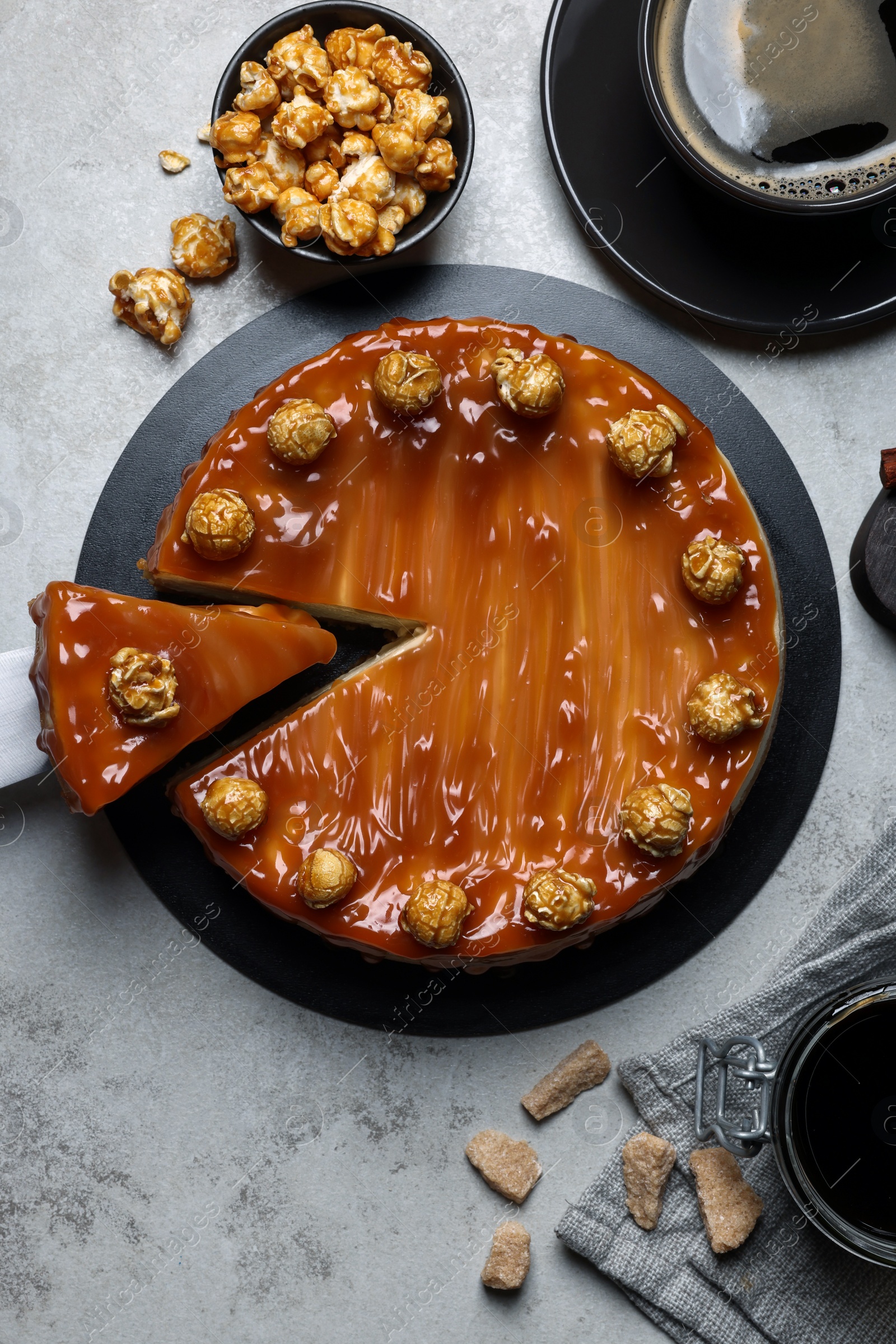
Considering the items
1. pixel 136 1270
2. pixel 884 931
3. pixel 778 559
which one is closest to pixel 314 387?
pixel 778 559

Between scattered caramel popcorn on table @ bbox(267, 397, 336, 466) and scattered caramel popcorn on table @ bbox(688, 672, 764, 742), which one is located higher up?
scattered caramel popcorn on table @ bbox(267, 397, 336, 466)

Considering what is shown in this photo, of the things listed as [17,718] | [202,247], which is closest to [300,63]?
[202,247]

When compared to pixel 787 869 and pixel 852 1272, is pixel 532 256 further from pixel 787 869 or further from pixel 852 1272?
pixel 852 1272

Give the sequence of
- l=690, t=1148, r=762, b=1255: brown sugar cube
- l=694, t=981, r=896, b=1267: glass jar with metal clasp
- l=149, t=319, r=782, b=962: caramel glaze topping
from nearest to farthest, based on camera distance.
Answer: l=694, t=981, r=896, b=1267: glass jar with metal clasp < l=149, t=319, r=782, b=962: caramel glaze topping < l=690, t=1148, r=762, b=1255: brown sugar cube

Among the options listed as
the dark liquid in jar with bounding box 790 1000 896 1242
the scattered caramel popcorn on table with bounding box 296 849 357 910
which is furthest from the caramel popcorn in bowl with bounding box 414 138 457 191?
the dark liquid in jar with bounding box 790 1000 896 1242

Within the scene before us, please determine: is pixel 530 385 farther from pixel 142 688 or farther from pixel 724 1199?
pixel 724 1199

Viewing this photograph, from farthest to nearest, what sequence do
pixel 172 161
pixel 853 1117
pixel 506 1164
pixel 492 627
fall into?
pixel 172 161
pixel 506 1164
pixel 492 627
pixel 853 1117

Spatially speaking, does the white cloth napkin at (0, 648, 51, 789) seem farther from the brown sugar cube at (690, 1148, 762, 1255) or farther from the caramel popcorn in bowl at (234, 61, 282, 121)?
the brown sugar cube at (690, 1148, 762, 1255)
